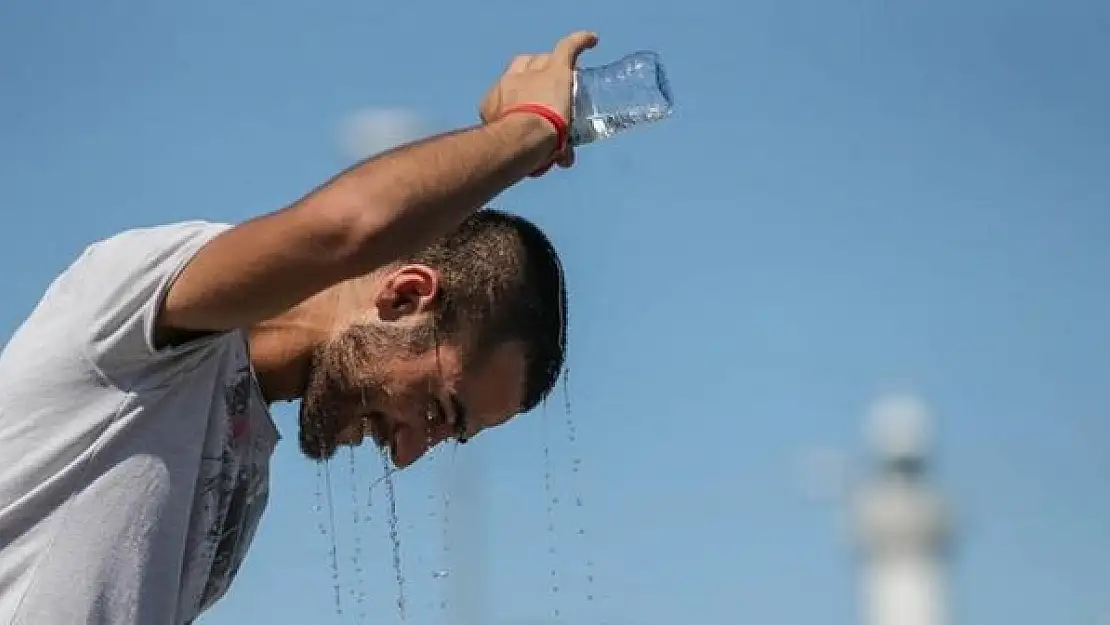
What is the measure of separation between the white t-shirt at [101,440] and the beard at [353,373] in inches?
23.8

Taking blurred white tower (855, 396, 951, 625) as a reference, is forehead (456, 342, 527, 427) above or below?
below

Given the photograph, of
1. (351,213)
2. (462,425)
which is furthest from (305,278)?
(462,425)

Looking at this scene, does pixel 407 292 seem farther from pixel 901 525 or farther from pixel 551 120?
pixel 901 525

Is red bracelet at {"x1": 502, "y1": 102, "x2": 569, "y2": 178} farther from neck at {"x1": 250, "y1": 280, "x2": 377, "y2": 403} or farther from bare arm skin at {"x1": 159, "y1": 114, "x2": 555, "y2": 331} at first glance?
neck at {"x1": 250, "y1": 280, "x2": 377, "y2": 403}

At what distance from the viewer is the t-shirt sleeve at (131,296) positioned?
480 centimetres

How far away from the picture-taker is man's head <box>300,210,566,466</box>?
568 cm

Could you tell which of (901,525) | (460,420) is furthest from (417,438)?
(901,525)

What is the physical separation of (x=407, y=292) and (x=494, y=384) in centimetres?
42

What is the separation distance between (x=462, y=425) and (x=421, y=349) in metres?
0.33

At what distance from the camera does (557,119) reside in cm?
518

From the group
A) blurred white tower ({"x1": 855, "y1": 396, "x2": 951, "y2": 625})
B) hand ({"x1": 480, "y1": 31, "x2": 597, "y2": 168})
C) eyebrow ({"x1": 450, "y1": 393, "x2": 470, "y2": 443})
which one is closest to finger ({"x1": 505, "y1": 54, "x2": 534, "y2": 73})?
hand ({"x1": 480, "y1": 31, "x2": 597, "y2": 168})

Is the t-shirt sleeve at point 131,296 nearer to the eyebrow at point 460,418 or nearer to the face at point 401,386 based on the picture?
the face at point 401,386

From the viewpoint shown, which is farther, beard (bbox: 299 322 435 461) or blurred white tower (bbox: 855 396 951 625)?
blurred white tower (bbox: 855 396 951 625)

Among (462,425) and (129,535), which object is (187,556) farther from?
(462,425)
